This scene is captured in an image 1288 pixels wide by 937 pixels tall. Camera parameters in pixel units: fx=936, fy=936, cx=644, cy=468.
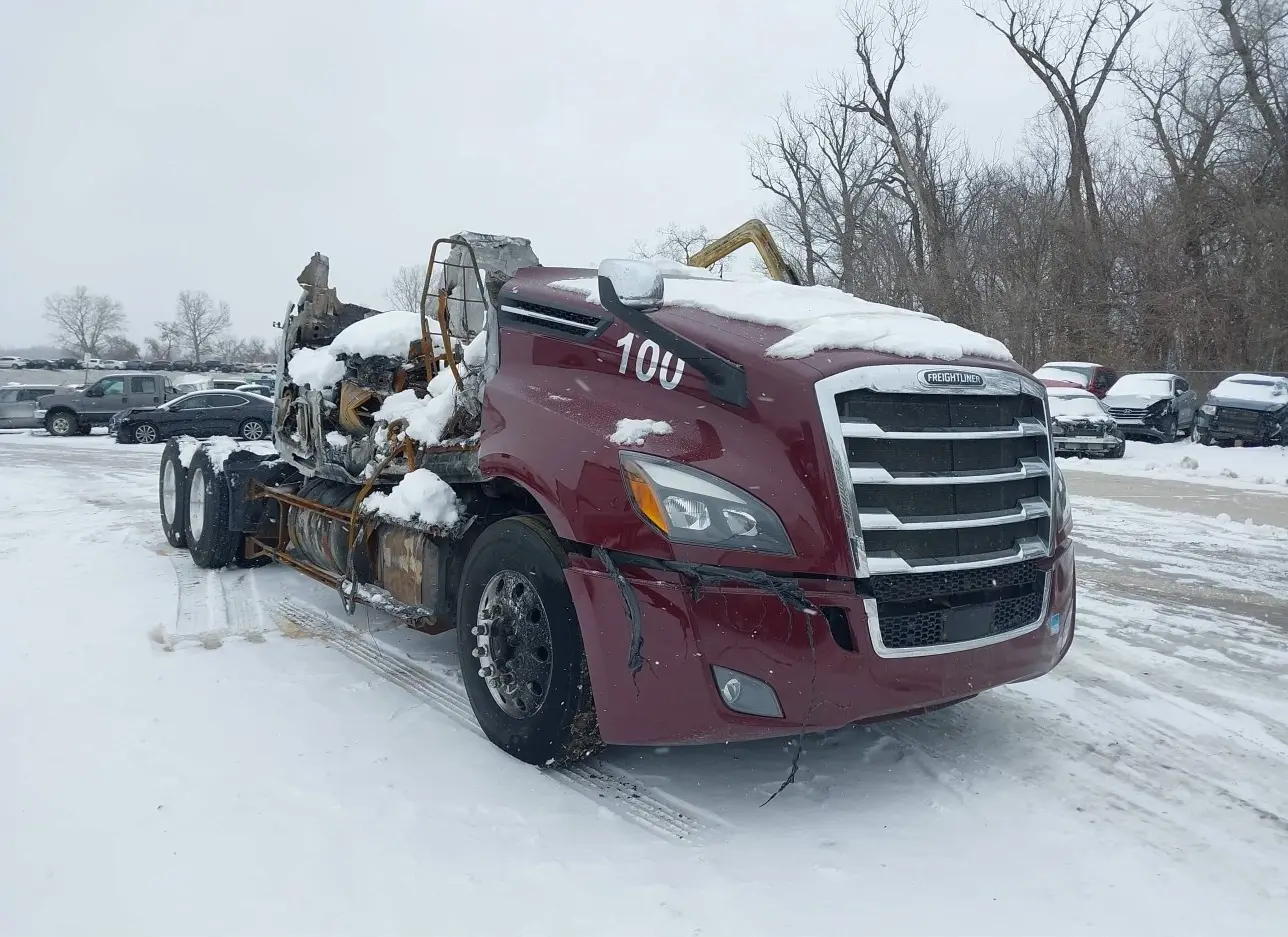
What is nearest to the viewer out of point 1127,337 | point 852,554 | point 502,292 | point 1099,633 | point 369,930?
point 369,930

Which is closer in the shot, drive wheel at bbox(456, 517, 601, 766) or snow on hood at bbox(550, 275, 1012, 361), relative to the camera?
snow on hood at bbox(550, 275, 1012, 361)

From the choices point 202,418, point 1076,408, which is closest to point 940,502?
point 1076,408

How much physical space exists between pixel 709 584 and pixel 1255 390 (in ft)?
72.5

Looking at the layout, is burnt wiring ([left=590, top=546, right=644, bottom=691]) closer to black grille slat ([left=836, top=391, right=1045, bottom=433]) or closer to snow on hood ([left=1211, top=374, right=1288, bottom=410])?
black grille slat ([left=836, top=391, right=1045, bottom=433])

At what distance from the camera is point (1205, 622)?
18.9 feet

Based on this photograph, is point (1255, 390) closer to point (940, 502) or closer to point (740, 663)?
point (940, 502)

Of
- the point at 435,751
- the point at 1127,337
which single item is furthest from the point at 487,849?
the point at 1127,337

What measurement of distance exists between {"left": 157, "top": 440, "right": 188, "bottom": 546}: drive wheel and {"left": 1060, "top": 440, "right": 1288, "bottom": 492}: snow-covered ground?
13311mm

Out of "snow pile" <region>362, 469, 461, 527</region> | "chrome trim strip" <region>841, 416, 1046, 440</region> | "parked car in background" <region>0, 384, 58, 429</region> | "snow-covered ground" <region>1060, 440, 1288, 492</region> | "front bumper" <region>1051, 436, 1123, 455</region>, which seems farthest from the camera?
"parked car in background" <region>0, 384, 58, 429</region>

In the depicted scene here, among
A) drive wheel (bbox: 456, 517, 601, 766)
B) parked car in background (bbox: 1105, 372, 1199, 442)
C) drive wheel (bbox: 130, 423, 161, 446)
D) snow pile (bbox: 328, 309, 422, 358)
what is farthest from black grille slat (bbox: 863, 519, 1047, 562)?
drive wheel (bbox: 130, 423, 161, 446)

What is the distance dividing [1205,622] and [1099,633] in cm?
81

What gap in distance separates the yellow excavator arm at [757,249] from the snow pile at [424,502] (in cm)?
201

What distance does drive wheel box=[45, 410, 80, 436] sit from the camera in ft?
89.9

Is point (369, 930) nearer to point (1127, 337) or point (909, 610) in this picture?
point (909, 610)
